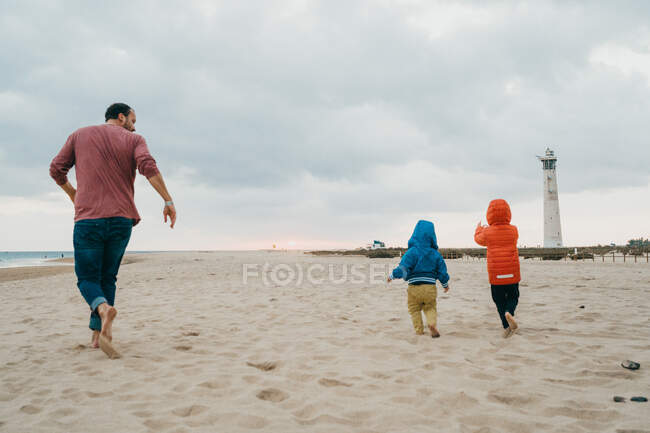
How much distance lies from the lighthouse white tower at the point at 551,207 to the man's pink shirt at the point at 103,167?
55.5 meters

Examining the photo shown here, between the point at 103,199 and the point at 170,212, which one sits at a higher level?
the point at 103,199

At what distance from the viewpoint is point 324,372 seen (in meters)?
3.12

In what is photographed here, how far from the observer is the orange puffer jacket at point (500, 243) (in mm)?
4613

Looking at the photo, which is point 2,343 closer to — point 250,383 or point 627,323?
point 250,383

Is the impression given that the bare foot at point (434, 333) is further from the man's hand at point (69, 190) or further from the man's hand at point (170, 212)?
the man's hand at point (69, 190)

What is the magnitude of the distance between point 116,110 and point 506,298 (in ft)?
16.8

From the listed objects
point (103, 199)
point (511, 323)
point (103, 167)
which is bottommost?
point (511, 323)

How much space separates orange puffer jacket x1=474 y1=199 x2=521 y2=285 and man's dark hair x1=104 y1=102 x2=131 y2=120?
4.60m

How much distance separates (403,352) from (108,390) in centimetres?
267

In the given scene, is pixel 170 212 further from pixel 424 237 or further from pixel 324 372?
pixel 424 237

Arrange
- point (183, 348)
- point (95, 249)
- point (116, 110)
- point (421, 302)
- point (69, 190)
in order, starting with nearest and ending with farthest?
point (95, 249) → point (69, 190) → point (116, 110) → point (183, 348) → point (421, 302)

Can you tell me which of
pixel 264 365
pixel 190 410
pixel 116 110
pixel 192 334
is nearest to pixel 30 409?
pixel 190 410

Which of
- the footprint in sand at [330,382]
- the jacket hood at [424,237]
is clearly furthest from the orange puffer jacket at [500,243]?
the footprint in sand at [330,382]

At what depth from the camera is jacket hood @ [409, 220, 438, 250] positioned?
494 centimetres
